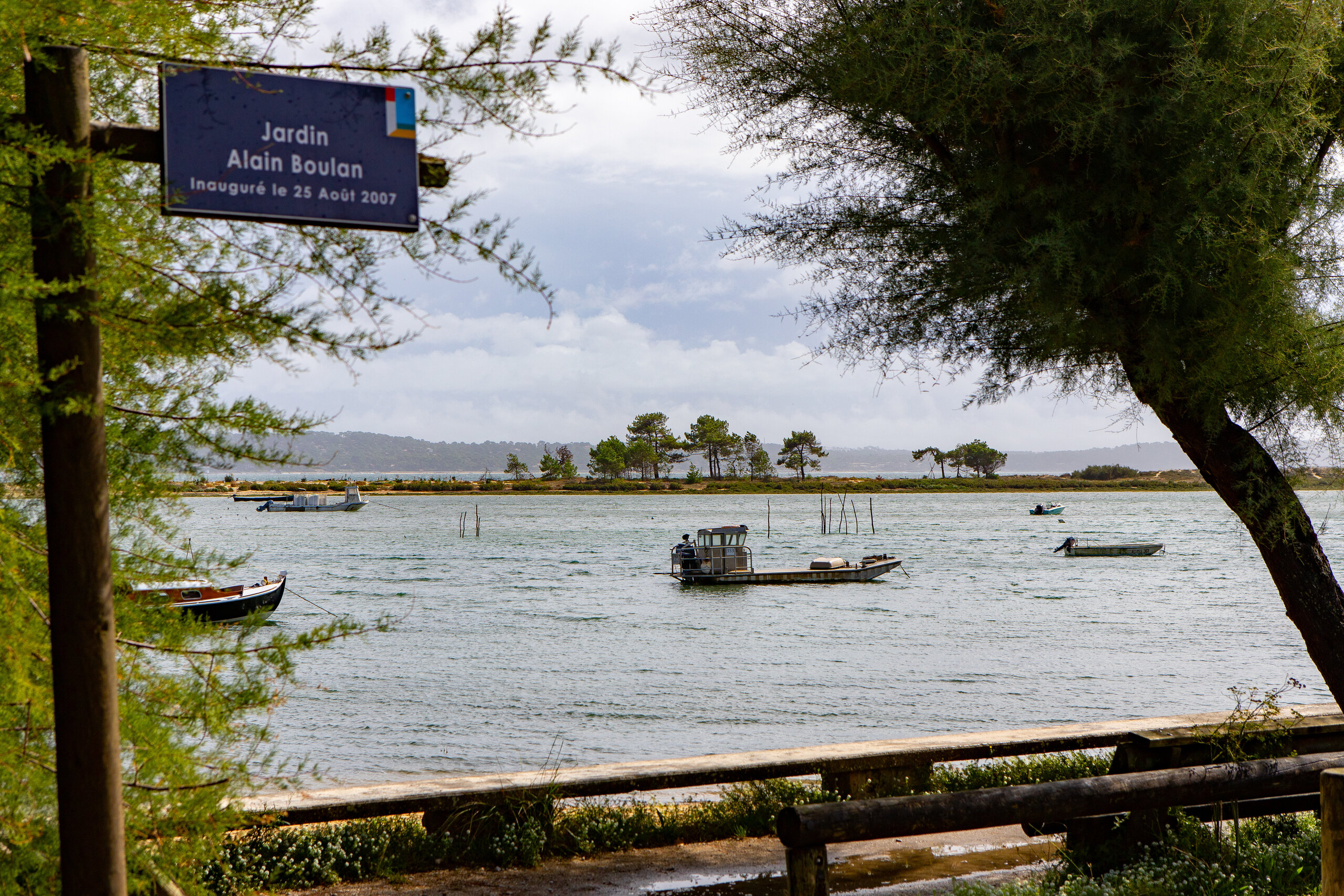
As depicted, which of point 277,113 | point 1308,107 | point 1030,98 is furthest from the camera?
point 1030,98

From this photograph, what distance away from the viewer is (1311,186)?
198 inches

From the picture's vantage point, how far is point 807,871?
3.77m

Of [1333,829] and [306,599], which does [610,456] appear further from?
[1333,829]

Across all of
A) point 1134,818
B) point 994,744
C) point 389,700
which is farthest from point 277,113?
point 389,700

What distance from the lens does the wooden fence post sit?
376 cm

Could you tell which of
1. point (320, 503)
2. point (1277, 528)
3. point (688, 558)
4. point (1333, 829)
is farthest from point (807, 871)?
point (320, 503)

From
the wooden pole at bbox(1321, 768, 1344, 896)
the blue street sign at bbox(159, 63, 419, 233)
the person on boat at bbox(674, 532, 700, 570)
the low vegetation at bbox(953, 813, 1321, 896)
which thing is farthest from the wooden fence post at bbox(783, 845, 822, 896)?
the person on boat at bbox(674, 532, 700, 570)

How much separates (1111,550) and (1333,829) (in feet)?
256

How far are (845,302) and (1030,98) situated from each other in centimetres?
165

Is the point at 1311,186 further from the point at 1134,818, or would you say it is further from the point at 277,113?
the point at 277,113

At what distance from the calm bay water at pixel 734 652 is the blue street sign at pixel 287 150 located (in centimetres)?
171

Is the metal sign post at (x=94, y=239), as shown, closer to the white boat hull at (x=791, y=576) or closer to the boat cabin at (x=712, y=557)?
the boat cabin at (x=712, y=557)

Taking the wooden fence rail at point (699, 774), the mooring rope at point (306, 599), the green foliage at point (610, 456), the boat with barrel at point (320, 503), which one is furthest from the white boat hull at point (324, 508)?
the wooden fence rail at point (699, 774)

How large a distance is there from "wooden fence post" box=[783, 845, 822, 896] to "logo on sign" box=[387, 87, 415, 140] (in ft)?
9.80
